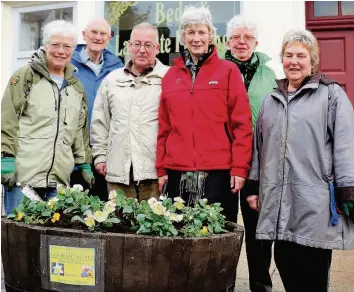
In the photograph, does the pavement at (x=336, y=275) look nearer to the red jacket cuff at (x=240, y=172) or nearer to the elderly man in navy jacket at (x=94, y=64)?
the elderly man in navy jacket at (x=94, y=64)

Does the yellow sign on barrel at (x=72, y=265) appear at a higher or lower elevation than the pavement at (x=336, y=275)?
higher

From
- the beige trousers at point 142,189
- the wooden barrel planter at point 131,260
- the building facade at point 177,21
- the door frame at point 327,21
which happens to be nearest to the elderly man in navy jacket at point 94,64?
the beige trousers at point 142,189

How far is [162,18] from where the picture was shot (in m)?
6.95

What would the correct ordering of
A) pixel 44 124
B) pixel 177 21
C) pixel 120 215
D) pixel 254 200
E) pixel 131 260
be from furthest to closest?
pixel 177 21 < pixel 44 124 < pixel 254 200 < pixel 120 215 < pixel 131 260

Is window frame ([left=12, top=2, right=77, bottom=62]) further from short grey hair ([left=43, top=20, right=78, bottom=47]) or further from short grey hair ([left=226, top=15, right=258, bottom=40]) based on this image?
short grey hair ([left=226, top=15, right=258, bottom=40])

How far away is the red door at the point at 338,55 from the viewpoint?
21.3ft

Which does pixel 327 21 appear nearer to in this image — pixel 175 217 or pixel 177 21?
pixel 177 21

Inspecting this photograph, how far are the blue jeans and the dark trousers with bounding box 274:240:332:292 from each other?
153cm

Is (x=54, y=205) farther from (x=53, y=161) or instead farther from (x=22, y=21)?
(x=22, y=21)

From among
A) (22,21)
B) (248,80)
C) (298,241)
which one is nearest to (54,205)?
(298,241)

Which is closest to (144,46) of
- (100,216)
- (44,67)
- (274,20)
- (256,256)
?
(44,67)

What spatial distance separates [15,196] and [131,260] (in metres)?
1.33

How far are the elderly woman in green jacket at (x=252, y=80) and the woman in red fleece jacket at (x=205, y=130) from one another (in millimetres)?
363

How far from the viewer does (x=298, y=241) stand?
2684 millimetres
